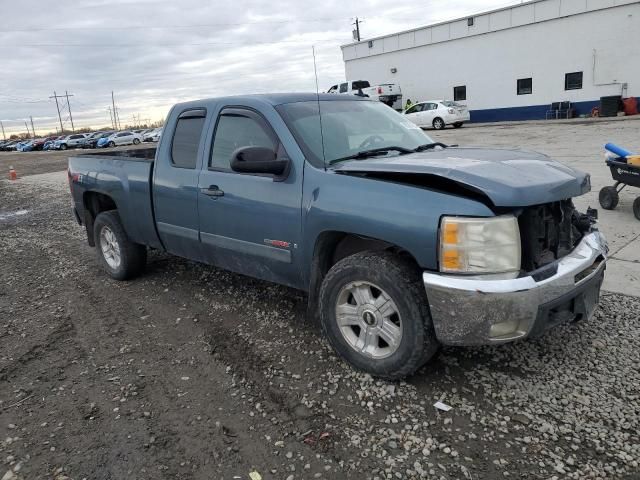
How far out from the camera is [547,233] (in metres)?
3.24

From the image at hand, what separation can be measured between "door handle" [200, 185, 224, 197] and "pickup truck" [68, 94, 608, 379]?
1cm

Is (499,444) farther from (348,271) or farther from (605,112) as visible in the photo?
(605,112)

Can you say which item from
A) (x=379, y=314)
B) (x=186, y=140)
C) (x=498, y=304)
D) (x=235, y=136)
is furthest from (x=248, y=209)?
(x=498, y=304)

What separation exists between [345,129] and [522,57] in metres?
29.4

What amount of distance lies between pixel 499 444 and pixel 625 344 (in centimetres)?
152

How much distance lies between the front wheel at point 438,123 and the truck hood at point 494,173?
25.1 metres

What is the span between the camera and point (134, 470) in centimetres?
272

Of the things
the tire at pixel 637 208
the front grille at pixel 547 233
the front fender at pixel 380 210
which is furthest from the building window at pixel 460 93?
the front fender at pixel 380 210

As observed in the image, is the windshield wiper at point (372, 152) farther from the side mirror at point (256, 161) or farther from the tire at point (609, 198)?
the tire at point (609, 198)

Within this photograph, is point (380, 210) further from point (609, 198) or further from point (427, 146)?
point (609, 198)

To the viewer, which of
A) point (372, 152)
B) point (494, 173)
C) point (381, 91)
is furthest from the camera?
point (381, 91)

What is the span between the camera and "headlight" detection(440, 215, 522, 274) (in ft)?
9.36

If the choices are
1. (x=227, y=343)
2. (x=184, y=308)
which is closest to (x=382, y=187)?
(x=227, y=343)

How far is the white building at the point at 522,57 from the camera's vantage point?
2617 cm
